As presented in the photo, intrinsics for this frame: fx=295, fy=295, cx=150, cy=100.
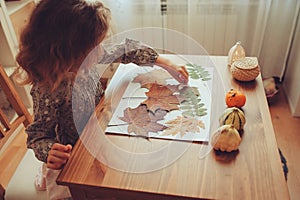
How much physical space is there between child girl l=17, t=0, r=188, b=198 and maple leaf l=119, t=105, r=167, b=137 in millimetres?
138

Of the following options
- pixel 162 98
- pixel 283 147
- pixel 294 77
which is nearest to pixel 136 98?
pixel 162 98

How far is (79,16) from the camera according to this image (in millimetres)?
716

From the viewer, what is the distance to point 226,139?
2.25ft

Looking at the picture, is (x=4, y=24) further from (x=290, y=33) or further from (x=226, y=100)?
(x=290, y=33)

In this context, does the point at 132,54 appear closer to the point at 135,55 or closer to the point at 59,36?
the point at 135,55

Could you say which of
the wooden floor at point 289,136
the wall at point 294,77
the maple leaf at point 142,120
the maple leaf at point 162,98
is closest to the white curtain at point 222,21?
the wall at point 294,77

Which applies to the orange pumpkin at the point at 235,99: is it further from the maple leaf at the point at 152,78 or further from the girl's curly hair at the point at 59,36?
the girl's curly hair at the point at 59,36

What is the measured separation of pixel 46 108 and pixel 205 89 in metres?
0.46

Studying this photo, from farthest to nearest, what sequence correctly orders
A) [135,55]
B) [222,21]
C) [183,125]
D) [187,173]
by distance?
[222,21] < [135,55] < [183,125] < [187,173]

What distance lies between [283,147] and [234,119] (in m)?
0.90

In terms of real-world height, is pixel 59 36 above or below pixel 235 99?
above

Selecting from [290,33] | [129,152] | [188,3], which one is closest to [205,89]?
[129,152]

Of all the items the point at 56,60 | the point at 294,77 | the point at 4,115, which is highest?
the point at 56,60

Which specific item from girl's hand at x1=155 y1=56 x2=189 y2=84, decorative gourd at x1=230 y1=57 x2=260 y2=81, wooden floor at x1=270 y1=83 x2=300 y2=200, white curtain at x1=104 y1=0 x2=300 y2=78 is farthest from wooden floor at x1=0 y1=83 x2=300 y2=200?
girl's hand at x1=155 y1=56 x2=189 y2=84
